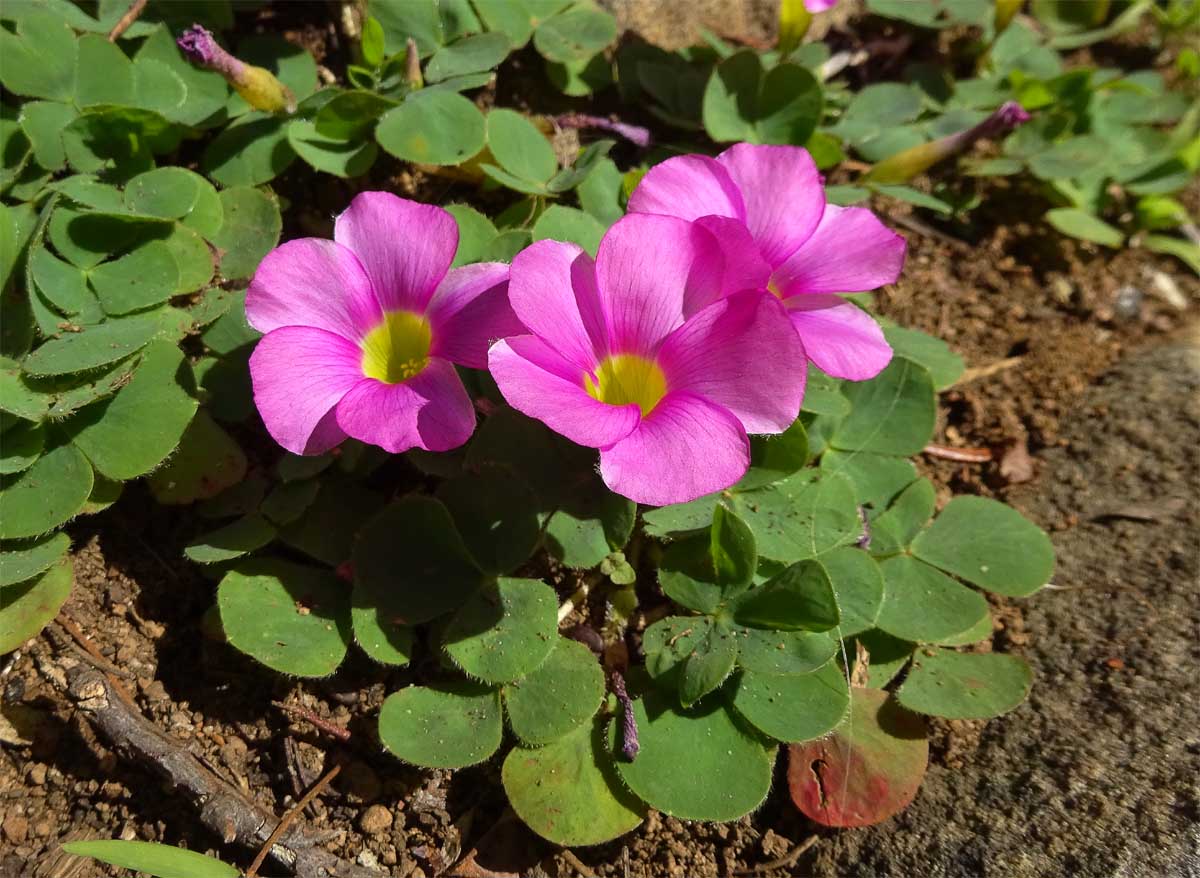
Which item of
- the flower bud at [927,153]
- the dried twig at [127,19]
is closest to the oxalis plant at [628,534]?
the flower bud at [927,153]

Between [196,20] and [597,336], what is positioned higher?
[196,20]

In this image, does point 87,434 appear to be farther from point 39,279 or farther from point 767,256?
point 767,256

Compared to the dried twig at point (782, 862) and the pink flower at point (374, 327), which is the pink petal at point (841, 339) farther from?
the dried twig at point (782, 862)

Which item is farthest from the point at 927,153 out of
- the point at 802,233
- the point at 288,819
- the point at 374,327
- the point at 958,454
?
the point at 288,819

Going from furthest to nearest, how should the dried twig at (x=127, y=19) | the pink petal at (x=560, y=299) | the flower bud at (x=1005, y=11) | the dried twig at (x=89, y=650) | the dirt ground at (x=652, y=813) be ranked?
the flower bud at (x=1005, y=11), the dried twig at (x=127, y=19), the dried twig at (x=89, y=650), the dirt ground at (x=652, y=813), the pink petal at (x=560, y=299)

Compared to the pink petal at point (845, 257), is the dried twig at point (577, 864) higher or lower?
lower

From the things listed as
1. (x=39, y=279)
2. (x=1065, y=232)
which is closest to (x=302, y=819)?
(x=39, y=279)
